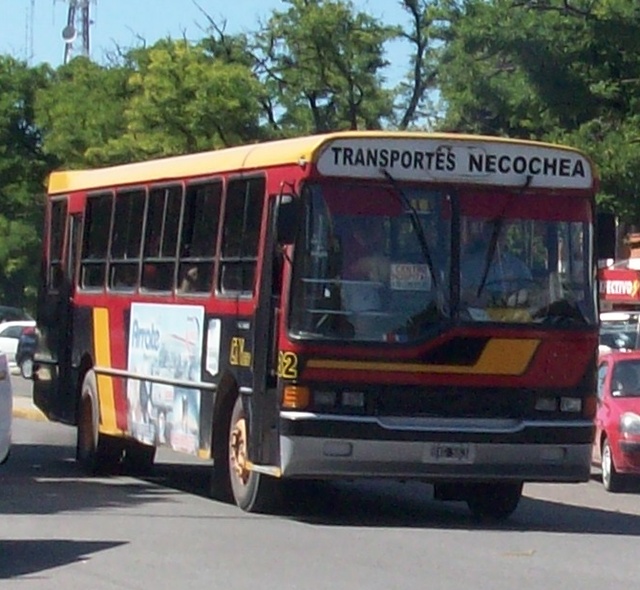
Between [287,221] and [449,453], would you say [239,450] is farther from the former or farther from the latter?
[287,221]

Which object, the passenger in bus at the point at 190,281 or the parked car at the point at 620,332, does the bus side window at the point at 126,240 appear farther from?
the parked car at the point at 620,332

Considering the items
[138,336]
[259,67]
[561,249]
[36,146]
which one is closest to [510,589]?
[561,249]

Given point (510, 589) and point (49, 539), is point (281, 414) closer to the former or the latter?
point (49, 539)

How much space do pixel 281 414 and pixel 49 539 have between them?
6.70 ft

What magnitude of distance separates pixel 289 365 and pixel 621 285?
17465 millimetres

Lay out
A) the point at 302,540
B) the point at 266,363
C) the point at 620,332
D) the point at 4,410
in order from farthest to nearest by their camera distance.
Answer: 1. the point at 620,332
2. the point at 266,363
3. the point at 302,540
4. the point at 4,410

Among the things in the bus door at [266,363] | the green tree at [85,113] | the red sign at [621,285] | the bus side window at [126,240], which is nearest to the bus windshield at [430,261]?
the bus door at [266,363]

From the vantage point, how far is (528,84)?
107 ft

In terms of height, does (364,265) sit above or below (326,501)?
above

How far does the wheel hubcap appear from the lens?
1429cm

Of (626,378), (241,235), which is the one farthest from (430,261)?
(626,378)

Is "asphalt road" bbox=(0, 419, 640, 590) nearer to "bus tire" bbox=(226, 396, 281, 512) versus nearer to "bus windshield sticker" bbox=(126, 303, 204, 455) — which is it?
"bus tire" bbox=(226, 396, 281, 512)

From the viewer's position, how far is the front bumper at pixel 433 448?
13.3 metres

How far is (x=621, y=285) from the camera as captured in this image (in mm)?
29984
